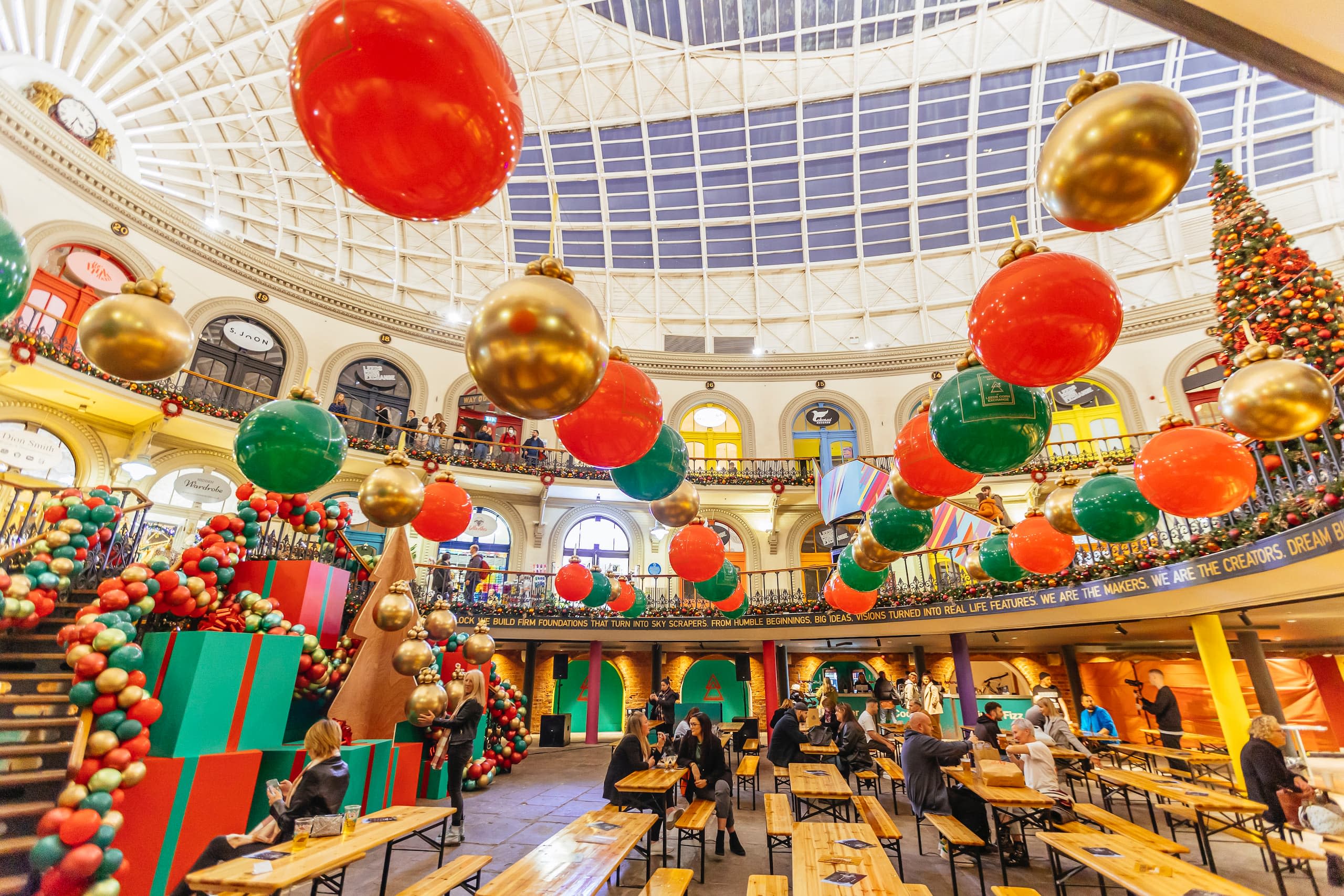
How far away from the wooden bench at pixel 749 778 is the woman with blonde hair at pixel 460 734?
3.64 m

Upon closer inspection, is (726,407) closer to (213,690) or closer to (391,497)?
Result: (213,690)

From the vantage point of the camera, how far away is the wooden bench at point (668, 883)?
3391 millimetres

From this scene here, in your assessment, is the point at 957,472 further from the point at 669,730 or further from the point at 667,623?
the point at 667,623

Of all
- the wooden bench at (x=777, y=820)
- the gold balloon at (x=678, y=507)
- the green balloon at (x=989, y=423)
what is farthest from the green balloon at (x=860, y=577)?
the green balloon at (x=989, y=423)

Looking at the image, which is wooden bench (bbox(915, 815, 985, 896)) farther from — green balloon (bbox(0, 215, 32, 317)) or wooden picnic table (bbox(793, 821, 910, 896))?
green balloon (bbox(0, 215, 32, 317))

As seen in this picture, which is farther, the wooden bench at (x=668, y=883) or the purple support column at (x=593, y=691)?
the purple support column at (x=593, y=691)

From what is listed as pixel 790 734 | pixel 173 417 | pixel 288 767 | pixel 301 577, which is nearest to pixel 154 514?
pixel 173 417

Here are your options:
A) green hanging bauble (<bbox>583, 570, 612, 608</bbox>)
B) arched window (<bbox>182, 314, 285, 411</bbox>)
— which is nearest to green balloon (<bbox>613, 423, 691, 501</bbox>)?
green hanging bauble (<bbox>583, 570, 612, 608</bbox>)

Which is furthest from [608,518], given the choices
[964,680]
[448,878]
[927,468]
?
[927,468]

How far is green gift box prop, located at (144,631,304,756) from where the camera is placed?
195 inches

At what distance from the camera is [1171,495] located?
11.8 ft

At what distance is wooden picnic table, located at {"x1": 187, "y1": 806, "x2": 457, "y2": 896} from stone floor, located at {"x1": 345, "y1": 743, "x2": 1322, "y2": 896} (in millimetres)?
1026

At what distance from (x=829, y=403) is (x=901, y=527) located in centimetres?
1440

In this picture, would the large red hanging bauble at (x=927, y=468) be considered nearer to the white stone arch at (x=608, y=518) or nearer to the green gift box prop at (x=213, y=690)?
the green gift box prop at (x=213, y=690)
